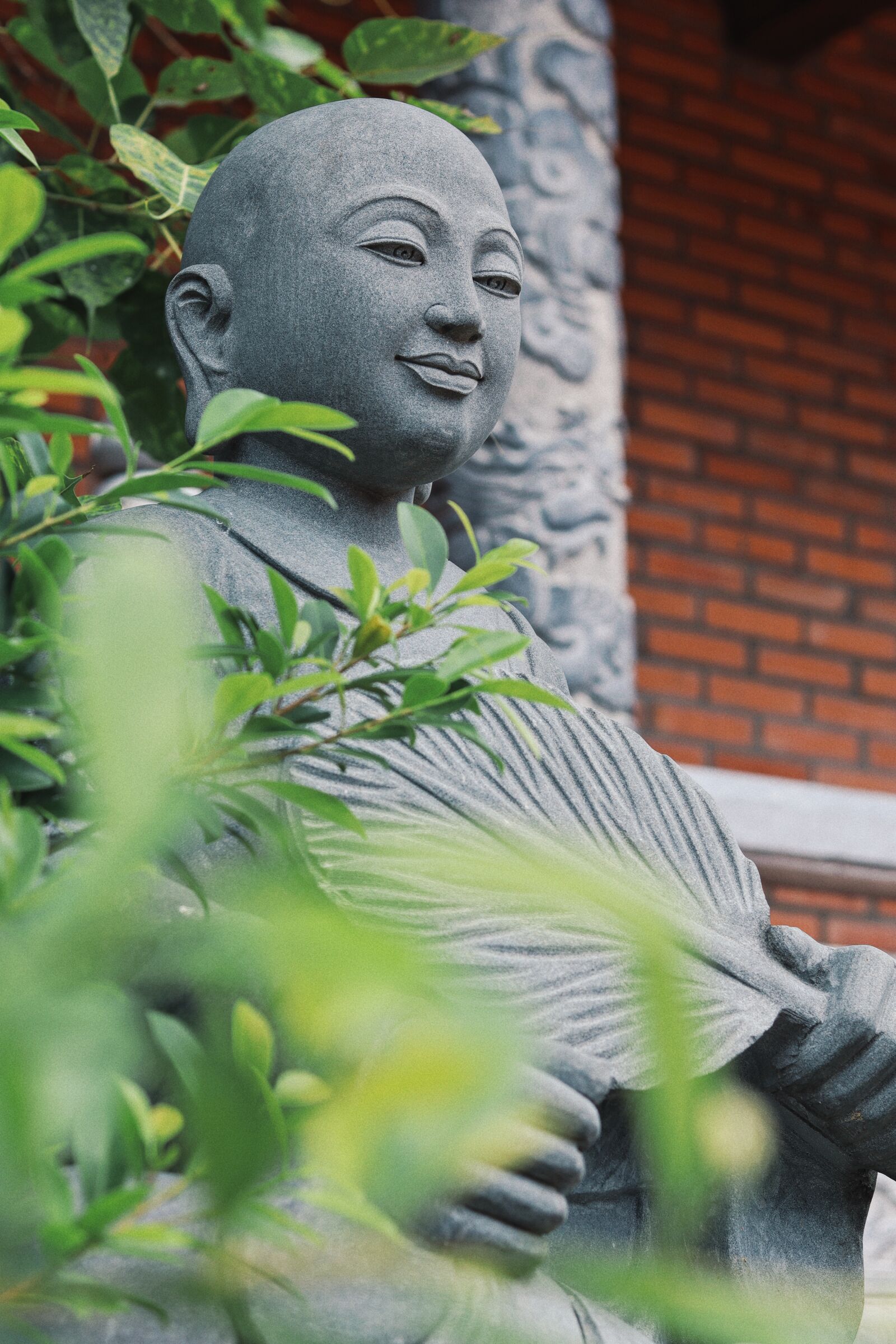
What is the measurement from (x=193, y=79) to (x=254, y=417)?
58.7 inches

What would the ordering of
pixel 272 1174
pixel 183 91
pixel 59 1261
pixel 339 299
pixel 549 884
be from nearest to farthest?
pixel 549 884, pixel 59 1261, pixel 272 1174, pixel 339 299, pixel 183 91

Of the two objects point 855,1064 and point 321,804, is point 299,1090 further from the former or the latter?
point 855,1064

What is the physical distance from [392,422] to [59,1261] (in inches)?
43.1

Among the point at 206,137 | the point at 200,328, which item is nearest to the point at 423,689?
the point at 200,328

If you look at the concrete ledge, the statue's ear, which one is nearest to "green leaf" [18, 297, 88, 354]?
the statue's ear

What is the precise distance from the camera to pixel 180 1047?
1.72 ft

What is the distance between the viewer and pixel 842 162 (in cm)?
453

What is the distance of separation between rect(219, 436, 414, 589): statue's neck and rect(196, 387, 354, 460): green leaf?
0.76 m

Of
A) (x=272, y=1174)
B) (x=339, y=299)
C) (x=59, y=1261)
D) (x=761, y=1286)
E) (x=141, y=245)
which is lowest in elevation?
(x=761, y=1286)

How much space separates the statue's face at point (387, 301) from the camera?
146 cm

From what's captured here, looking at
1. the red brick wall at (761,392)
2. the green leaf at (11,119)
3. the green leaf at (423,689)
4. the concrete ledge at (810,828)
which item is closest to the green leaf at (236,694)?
the green leaf at (423,689)

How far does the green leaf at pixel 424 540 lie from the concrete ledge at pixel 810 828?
9.34 feet

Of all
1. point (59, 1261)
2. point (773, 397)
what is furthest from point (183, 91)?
point (773, 397)

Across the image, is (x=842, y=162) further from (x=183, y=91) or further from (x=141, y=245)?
(x=141, y=245)
